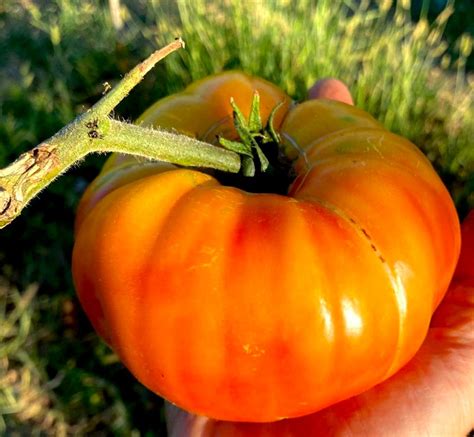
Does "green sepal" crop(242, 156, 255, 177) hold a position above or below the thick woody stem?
below

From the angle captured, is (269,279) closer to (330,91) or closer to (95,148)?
(95,148)

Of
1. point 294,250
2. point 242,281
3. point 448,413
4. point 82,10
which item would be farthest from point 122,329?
point 82,10

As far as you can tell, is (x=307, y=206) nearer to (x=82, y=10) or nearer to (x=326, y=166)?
(x=326, y=166)

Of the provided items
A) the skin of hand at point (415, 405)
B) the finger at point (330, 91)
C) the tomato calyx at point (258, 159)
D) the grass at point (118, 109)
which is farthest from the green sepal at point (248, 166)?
the grass at point (118, 109)

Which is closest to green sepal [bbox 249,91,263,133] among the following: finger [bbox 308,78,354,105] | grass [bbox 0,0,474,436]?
finger [bbox 308,78,354,105]

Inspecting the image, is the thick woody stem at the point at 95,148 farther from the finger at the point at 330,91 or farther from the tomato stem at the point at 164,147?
the finger at the point at 330,91

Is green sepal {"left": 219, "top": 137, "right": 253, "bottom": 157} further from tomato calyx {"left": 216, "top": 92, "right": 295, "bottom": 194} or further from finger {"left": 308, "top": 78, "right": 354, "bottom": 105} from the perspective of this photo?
finger {"left": 308, "top": 78, "right": 354, "bottom": 105}
